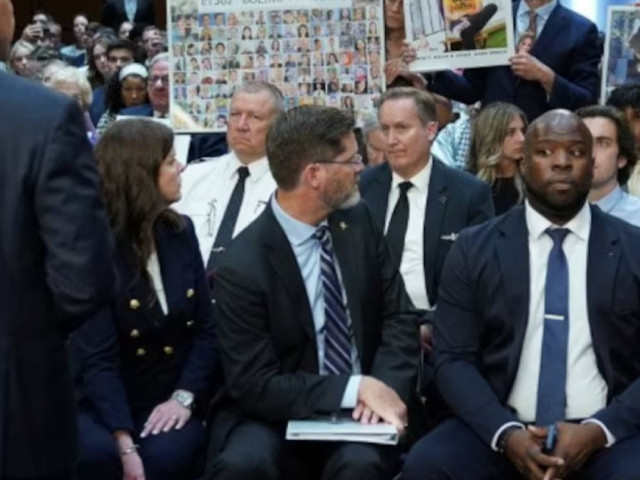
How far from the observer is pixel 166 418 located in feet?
12.9

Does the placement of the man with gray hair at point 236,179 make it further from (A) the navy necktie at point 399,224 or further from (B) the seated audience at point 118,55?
(B) the seated audience at point 118,55

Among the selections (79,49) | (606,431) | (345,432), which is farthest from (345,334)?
(79,49)

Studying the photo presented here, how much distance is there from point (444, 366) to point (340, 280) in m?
0.41

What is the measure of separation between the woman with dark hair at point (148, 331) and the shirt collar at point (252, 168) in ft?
3.07

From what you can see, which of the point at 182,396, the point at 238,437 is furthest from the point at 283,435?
the point at 182,396

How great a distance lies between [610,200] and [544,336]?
1264mm

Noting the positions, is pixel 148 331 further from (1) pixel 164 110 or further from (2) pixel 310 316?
(1) pixel 164 110

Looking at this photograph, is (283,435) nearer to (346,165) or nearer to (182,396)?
(182,396)

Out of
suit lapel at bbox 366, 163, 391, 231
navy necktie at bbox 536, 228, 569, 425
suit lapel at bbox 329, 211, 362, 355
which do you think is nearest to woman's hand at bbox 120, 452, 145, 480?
suit lapel at bbox 329, 211, 362, 355

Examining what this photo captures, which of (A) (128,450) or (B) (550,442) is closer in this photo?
(B) (550,442)

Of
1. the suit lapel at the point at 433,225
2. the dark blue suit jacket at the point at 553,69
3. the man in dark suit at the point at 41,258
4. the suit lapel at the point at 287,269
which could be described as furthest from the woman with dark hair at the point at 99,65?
the man in dark suit at the point at 41,258

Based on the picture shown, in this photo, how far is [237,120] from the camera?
514 centimetres

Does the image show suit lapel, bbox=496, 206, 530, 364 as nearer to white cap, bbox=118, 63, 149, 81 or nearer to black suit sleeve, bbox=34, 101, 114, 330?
black suit sleeve, bbox=34, 101, 114, 330

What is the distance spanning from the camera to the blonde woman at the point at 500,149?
5.73 m
